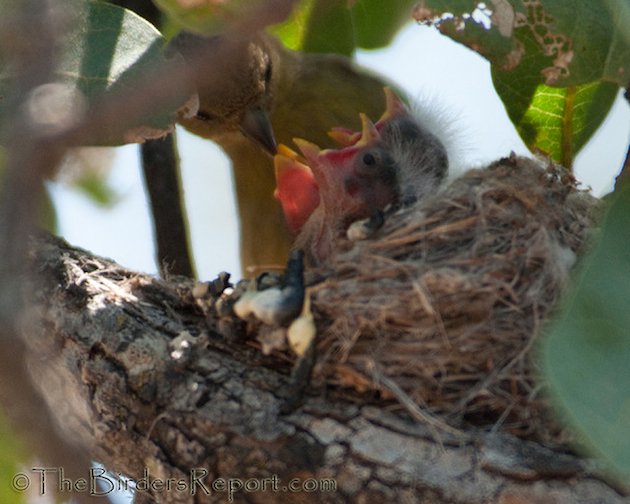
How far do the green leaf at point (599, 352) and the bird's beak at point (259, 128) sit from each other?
191cm

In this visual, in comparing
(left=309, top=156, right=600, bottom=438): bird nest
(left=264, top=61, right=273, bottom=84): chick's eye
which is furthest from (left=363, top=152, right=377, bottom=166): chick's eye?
(left=264, top=61, right=273, bottom=84): chick's eye

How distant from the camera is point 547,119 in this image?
265cm

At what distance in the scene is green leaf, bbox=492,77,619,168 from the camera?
262 cm

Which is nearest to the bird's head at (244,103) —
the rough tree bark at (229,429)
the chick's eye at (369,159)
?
the chick's eye at (369,159)

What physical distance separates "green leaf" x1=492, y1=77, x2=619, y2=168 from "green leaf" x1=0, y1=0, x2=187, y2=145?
932 millimetres

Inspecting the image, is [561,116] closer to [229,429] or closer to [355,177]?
[355,177]

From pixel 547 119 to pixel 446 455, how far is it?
1160 mm

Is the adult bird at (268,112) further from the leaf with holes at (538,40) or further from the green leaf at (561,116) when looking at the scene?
the leaf with holes at (538,40)

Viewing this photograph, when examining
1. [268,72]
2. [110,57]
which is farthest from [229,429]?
[268,72]

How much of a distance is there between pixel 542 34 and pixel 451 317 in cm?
76

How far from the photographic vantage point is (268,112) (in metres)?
3.83

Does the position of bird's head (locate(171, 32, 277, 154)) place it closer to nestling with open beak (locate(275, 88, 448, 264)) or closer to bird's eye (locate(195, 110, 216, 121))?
bird's eye (locate(195, 110, 216, 121))

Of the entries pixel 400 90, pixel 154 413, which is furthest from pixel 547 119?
pixel 154 413

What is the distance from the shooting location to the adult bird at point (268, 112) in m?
3.54
